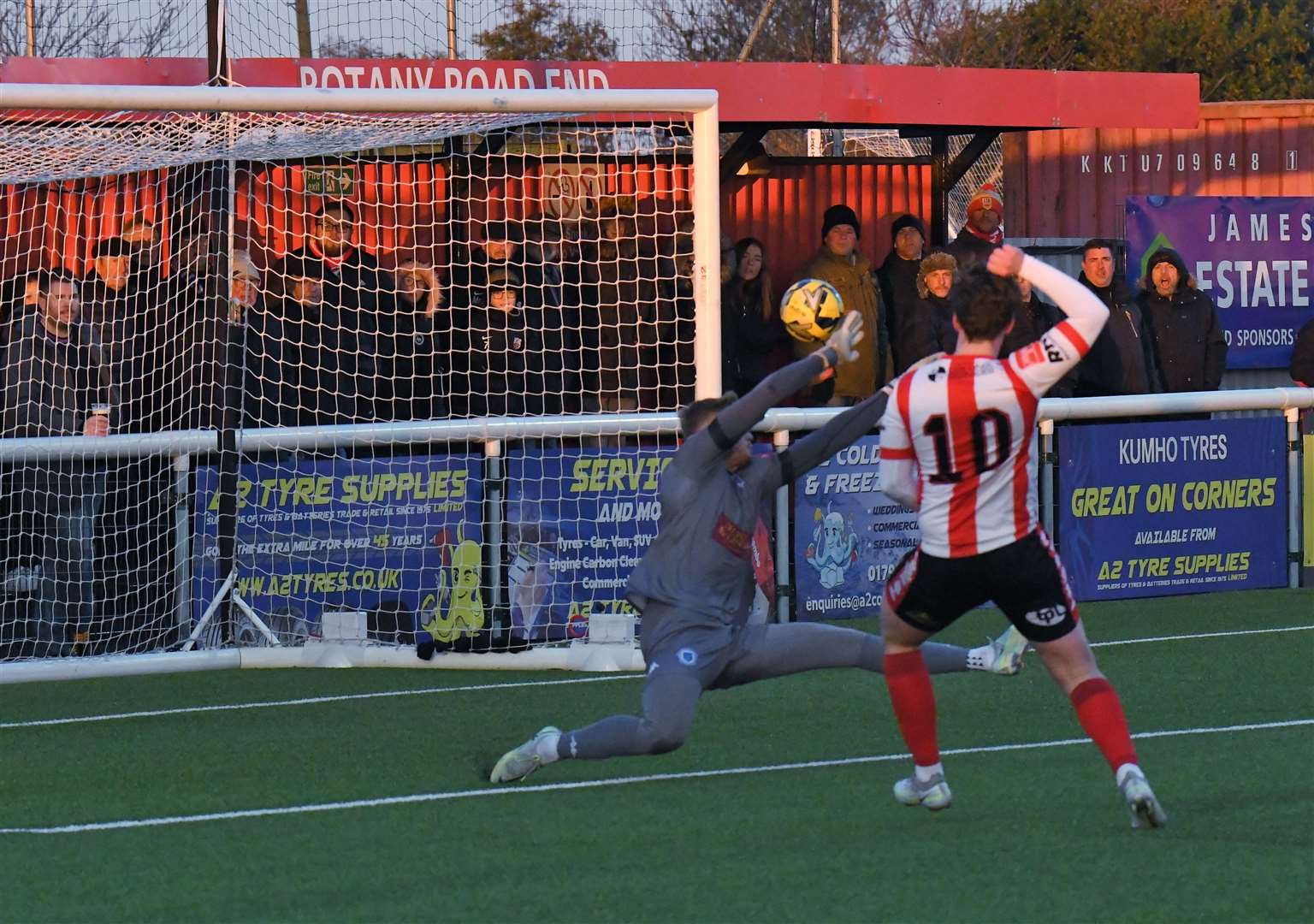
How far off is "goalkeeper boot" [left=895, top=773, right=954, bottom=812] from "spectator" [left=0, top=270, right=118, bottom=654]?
5904mm

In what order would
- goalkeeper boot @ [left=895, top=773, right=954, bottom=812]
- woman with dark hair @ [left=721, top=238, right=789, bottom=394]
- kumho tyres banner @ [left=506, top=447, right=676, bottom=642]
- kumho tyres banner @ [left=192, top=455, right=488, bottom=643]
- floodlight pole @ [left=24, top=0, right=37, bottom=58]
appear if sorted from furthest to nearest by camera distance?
1. floodlight pole @ [left=24, top=0, right=37, bottom=58]
2. woman with dark hair @ [left=721, top=238, right=789, bottom=394]
3. kumho tyres banner @ [left=506, top=447, right=676, bottom=642]
4. kumho tyres banner @ [left=192, top=455, right=488, bottom=643]
5. goalkeeper boot @ [left=895, top=773, right=954, bottom=812]

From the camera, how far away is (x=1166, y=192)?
19219 mm

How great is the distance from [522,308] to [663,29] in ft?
38.4

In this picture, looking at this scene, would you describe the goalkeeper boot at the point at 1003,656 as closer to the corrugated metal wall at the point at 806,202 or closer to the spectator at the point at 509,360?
the spectator at the point at 509,360

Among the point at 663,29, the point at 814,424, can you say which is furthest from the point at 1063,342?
the point at 663,29

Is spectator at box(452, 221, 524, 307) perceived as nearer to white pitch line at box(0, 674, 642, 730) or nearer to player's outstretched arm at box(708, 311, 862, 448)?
white pitch line at box(0, 674, 642, 730)

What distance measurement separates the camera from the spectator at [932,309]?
1303cm

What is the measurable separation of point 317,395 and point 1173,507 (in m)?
5.67

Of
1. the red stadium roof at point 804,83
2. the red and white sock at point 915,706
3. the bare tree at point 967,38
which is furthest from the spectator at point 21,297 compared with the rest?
the bare tree at point 967,38

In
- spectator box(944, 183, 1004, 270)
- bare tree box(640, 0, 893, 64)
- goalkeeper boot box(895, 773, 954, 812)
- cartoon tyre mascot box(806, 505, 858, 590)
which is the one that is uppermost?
bare tree box(640, 0, 893, 64)

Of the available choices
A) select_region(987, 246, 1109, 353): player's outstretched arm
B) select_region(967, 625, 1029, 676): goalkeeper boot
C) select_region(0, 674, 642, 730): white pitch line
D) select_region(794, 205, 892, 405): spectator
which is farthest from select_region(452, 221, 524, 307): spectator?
select_region(987, 246, 1109, 353): player's outstretched arm

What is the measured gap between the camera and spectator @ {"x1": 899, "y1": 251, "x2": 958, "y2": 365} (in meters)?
13.0

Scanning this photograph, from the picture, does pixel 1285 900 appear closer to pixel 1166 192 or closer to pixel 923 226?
pixel 923 226

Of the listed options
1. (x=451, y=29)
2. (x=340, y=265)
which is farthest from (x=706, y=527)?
(x=451, y=29)
